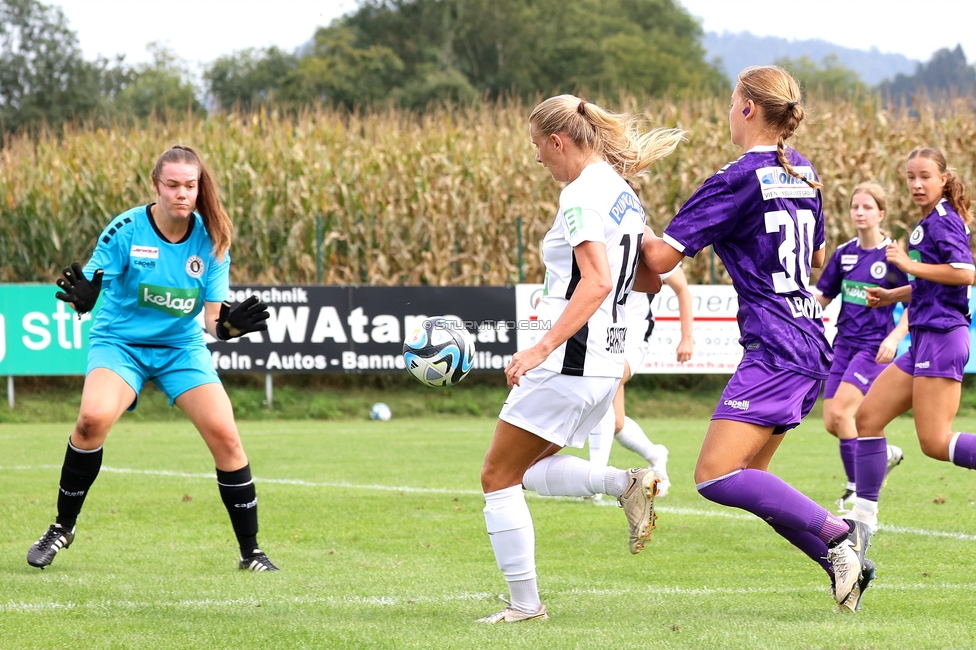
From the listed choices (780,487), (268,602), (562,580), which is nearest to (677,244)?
(780,487)

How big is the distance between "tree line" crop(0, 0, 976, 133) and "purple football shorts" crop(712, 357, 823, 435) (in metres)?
45.3

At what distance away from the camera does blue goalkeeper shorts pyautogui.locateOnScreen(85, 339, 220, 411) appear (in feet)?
19.6

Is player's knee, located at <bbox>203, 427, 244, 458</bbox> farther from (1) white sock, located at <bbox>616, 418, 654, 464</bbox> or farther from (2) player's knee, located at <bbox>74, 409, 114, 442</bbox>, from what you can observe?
(1) white sock, located at <bbox>616, 418, 654, 464</bbox>

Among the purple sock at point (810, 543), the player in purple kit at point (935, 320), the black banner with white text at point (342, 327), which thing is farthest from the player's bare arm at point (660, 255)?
the black banner with white text at point (342, 327)

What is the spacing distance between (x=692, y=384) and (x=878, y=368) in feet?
31.9

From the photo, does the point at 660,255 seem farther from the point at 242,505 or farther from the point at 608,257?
the point at 242,505

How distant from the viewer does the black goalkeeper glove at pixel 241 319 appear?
6.00 metres

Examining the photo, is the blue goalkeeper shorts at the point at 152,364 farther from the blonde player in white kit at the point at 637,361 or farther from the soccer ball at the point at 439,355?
the blonde player in white kit at the point at 637,361

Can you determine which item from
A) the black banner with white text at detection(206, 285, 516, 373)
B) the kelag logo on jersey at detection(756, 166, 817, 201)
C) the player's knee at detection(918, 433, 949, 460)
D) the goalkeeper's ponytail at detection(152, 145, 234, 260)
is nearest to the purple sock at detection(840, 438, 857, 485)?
the player's knee at detection(918, 433, 949, 460)

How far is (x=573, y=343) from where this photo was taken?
431 centimetres

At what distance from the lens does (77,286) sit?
5.78 metres

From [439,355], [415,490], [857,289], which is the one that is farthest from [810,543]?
[415,490]

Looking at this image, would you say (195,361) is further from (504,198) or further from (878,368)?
(504,198)

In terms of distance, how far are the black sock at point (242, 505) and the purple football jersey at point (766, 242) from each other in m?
2.83
